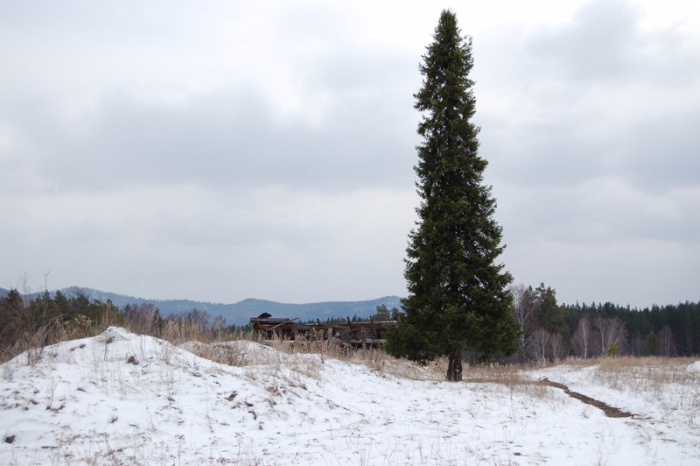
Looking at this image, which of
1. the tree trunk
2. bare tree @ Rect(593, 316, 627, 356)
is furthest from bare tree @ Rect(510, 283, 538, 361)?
the tree trunk

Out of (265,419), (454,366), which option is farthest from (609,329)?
(265,419)

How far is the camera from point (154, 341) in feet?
33.4

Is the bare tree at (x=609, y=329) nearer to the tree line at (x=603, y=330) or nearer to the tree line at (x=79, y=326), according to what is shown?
the tree line at (x=603, y=330)

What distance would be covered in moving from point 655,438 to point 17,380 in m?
10.5

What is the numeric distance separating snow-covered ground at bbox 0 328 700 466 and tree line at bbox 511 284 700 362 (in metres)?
48.9

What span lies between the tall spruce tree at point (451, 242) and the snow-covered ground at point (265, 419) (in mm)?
3703

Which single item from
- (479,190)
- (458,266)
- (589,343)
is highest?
(479,190)

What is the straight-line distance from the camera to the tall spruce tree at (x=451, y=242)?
1570cm

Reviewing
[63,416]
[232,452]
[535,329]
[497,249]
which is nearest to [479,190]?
[497,249]

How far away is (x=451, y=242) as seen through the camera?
16391 millimetres

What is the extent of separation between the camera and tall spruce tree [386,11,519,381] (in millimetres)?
15695

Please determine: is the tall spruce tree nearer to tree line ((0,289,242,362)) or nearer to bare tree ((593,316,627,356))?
tree line ((0,289,242,362))

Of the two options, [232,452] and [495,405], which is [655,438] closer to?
[495,405]

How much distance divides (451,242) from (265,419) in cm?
1006
